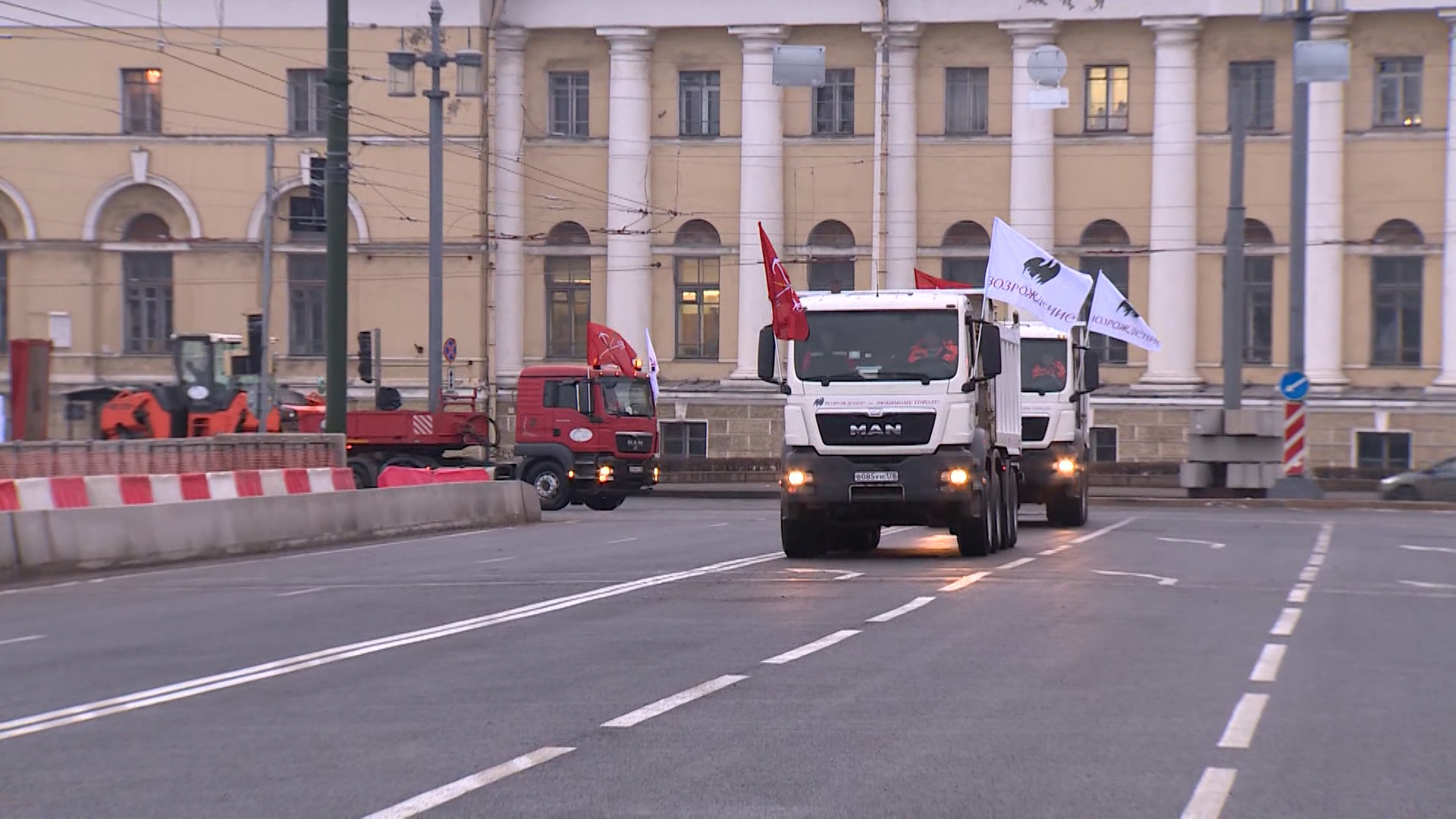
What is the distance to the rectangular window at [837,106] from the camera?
2071 inches

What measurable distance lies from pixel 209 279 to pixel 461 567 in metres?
34.7

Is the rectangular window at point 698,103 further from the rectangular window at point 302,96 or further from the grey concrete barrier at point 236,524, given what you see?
the grey concrete barrier at point 236,524

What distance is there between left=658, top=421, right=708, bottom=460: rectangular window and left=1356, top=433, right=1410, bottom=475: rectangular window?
16.5 metres

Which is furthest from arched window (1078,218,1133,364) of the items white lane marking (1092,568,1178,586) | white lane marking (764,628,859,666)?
white lane marking (764,628,859,666)

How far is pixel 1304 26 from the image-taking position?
3828 cm

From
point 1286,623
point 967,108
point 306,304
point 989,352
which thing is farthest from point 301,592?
point 967,108

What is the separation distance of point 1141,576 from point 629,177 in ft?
116

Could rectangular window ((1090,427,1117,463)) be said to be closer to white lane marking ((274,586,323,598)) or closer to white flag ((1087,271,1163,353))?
white flag ((1087,271,1163,353))

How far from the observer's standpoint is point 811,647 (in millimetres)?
12578

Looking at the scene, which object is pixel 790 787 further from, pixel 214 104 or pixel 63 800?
pixel 214 104

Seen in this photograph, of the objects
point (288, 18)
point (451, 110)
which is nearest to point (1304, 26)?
point (451, 110)

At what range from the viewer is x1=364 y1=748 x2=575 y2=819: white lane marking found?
7.35 metres

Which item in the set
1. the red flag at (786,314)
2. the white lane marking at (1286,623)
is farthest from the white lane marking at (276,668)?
the white lane marking at (1286,623)

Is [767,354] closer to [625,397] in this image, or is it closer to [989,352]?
[989,352]
